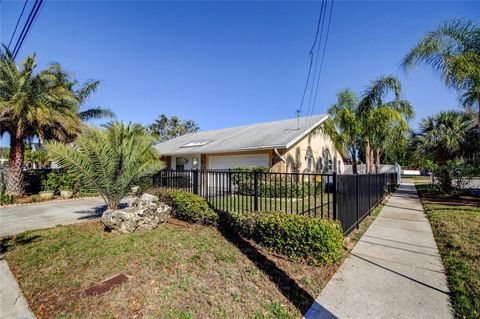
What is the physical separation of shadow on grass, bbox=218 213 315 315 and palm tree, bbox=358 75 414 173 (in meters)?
12.8

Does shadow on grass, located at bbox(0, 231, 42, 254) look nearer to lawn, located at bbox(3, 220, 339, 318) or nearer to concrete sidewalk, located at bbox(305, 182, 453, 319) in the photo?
lawn, located at bbox(3, 220, 339, 318)

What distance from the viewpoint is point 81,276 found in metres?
3.79

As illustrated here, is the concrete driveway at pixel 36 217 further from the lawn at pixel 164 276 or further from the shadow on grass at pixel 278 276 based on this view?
the shadow on grass at pixel 278 276

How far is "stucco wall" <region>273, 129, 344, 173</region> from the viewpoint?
45.1ft

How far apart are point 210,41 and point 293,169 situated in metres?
8.32

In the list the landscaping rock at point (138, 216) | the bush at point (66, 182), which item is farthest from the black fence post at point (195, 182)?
the bush at point (66, 182)

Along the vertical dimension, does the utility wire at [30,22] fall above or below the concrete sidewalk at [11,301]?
above

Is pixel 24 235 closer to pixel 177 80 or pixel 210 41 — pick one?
pixel 210 41

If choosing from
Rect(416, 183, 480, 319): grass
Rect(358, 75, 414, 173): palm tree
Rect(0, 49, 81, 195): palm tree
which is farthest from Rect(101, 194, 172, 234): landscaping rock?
Rect(358, 75, 414, 173): palm tree

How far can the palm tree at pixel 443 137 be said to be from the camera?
17159 millimetres

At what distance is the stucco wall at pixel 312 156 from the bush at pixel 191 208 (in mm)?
7337

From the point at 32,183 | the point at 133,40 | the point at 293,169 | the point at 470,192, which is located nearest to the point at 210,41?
the point at 133,40

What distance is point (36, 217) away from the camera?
846cm

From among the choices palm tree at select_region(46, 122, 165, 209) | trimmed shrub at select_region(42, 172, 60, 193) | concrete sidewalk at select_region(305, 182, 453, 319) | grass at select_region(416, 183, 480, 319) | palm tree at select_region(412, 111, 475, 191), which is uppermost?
palm tree at select_region(412, 111, 475, 191)
